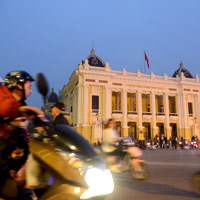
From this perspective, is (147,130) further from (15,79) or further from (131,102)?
(15,79)

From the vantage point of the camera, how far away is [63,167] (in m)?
1.61

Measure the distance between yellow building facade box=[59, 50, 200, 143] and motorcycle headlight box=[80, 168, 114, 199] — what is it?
28038 mm

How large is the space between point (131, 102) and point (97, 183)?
35063 millimetres

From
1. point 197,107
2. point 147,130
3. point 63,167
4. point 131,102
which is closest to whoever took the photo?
point 63,167

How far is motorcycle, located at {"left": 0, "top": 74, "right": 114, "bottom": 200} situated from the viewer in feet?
5.19

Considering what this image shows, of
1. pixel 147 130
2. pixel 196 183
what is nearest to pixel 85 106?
pixel 147 130

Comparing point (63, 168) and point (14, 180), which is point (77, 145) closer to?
point (63, 168)

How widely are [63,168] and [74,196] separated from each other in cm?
23

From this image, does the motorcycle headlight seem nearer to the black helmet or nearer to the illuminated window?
the black helmet

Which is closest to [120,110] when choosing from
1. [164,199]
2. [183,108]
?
[183,108]

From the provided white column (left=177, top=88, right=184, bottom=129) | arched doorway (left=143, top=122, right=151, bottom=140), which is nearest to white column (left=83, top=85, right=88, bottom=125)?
arched doorway (left=143, top=122, right=151, bottom=140)

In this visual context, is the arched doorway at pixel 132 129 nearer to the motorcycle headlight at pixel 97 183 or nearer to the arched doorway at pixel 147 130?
the arched doorway at pixel 147 130

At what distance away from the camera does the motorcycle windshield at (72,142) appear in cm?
184

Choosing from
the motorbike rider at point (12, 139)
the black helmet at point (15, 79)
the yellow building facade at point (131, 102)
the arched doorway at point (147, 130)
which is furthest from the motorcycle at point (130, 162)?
the arched doorway at point (147, 130)
